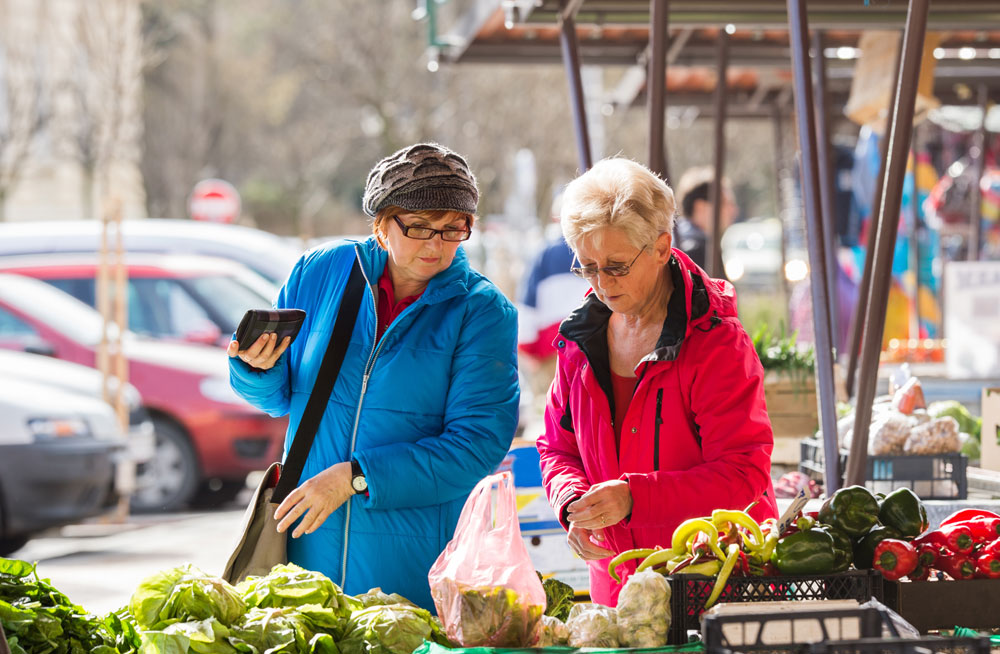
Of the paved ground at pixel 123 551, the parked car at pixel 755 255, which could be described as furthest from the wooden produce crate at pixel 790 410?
the parked car at pixel 755 255

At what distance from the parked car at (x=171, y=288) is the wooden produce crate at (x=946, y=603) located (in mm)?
8986

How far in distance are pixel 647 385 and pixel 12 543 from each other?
768 centimetres

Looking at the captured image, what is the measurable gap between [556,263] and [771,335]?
3.47 metres

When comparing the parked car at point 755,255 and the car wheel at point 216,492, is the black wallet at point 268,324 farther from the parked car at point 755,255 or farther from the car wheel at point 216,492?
the parked car at point 755,255

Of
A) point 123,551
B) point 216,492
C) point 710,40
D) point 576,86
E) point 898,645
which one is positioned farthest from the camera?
point 216,492

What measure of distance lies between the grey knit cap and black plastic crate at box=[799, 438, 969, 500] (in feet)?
6.26

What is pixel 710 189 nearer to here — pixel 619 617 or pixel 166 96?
pixel 619 617

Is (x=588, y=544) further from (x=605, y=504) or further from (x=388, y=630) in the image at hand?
(x=388, y=630)

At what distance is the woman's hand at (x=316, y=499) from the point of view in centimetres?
307

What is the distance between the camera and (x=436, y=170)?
3.12 m

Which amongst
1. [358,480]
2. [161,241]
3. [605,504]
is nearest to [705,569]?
[605,504]

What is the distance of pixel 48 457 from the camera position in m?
8.77

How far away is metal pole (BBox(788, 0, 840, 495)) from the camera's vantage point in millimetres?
4137

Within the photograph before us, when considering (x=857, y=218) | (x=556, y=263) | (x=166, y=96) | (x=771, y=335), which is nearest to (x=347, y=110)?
(x=166, y=96)
